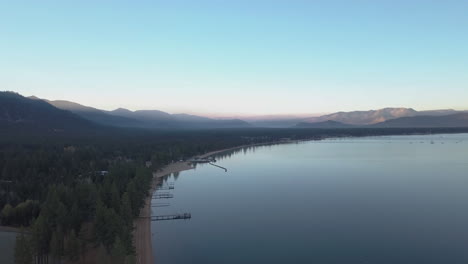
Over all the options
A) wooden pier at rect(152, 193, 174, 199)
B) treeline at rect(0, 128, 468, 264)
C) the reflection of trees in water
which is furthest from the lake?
the reflection of trees in water

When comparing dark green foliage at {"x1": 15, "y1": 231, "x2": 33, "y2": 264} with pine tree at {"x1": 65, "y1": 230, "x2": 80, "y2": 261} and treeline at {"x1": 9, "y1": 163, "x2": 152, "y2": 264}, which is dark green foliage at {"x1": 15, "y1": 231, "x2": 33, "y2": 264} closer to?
treeline at {"x1": 9, "y1": 163, "x2": 152, "y2": 264}

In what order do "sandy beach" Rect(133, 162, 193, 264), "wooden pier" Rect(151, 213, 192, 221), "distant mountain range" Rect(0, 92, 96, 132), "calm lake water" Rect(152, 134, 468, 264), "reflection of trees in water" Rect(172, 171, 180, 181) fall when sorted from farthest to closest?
"distant mountain range" Rect(0, 92, 96, 132)
"reflection of trees in water" Rect(172, 171, 180, 181)
"wooden pier" Rect(151, 213, 192, 221)
"calm lake water" Rect(152, 134, 468, 264)
"sandy beach" Rect(133, 162, 193, 264)

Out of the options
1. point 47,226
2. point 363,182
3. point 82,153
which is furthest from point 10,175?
point 363,182

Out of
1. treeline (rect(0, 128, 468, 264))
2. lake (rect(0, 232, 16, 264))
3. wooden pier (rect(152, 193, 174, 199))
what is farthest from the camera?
wooden pier (rect(152, 193, 174, 199))

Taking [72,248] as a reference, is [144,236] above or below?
below

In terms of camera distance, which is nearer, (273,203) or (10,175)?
(273,203)

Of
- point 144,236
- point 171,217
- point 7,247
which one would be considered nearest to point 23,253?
point 7,247

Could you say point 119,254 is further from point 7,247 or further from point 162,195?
point 162,195

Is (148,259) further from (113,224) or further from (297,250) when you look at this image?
(297,250)

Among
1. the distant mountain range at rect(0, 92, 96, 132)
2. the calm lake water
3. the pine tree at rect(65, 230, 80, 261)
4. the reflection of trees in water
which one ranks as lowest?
the calm lake water
